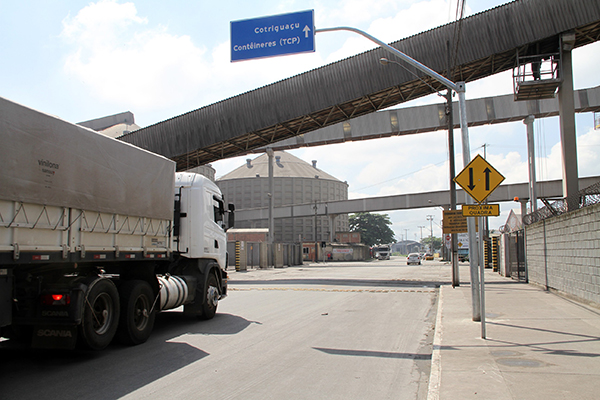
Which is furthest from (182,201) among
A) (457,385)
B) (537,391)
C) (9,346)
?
(537,391)

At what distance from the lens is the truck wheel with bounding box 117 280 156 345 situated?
27.0 ft

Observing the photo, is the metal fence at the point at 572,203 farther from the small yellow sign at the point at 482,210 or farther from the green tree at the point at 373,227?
the green tree at the point at 373,227

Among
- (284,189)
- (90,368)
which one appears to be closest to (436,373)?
(90,368)

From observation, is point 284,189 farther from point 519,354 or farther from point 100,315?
point 519,354

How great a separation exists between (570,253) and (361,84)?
1371 centimetres

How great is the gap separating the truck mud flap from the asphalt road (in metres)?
0.31

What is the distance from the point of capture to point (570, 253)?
14367mm

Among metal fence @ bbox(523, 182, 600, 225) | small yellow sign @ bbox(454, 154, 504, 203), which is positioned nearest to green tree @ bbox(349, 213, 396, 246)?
metal fence @ bbox(523, 182, 600, 225)

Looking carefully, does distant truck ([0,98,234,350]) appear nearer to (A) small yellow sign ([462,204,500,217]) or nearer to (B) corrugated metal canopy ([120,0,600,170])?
(A) small yellow sign ([462,204,500,217])

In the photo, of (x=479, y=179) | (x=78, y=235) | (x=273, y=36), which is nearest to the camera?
(x=78, y=235)

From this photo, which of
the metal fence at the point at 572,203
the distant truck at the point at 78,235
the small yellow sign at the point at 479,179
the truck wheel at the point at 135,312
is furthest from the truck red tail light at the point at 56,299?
the metal fence at the point at 572,203

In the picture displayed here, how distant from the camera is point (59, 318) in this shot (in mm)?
6770

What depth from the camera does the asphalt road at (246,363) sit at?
19.0 ft

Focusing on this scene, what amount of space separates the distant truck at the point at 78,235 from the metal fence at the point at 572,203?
416 inches
